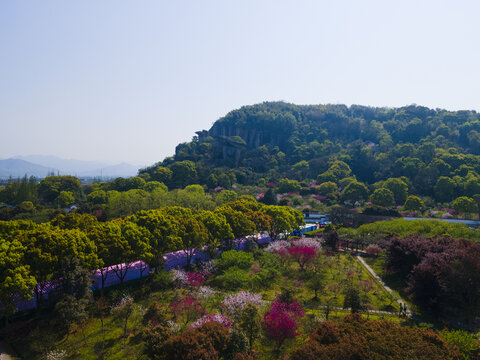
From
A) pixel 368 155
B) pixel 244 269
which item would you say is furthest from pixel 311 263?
pixel 368 155

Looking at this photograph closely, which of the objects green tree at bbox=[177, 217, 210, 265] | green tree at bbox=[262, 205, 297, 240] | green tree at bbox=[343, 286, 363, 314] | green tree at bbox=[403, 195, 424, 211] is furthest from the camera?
green tree at bbox=[403, 195, 424, 211]

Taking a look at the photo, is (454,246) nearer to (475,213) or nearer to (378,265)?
(378,265)

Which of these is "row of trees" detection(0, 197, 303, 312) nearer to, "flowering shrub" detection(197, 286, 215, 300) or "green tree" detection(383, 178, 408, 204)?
"flowering shrub" detection(197, 286, 215, 300)

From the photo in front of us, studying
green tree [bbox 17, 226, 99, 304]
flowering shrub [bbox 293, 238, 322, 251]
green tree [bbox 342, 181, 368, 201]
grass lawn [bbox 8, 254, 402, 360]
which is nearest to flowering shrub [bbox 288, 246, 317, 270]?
grass lawn [bbox 8, 254, 402, 360]


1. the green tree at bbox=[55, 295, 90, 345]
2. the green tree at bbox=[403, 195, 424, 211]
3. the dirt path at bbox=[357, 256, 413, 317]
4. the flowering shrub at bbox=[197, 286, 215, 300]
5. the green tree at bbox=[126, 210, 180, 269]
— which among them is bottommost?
the dirt path at bbox=[357, 256, 413, 317]

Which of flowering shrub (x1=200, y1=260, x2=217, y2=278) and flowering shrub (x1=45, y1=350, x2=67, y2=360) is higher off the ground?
flowering shrub (x1=45, y1=350, x2=67, y2=360)

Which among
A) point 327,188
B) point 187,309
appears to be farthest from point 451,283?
point 327,188

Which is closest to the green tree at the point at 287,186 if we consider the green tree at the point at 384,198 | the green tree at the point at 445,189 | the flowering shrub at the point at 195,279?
the green tree at the point at 384,198
